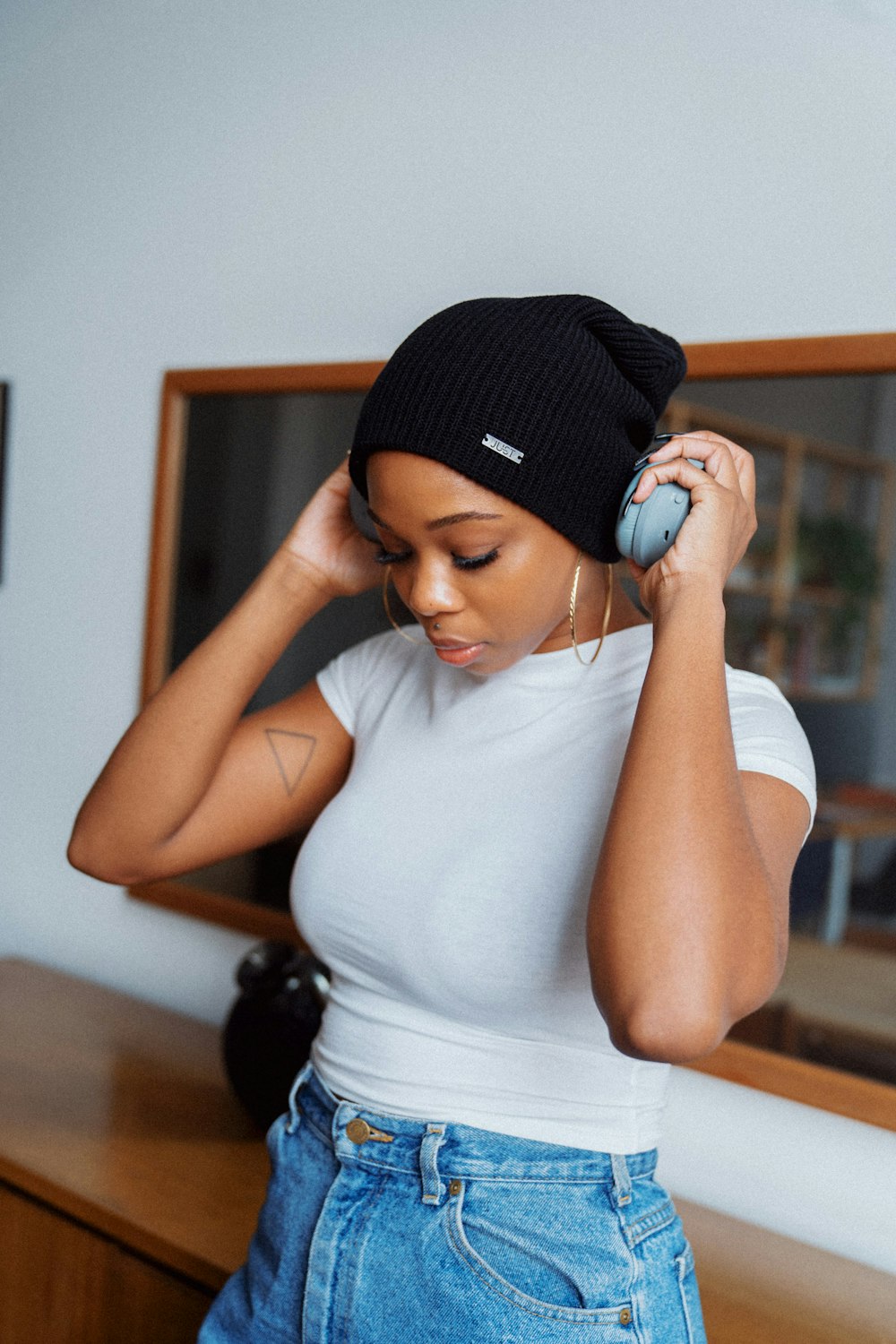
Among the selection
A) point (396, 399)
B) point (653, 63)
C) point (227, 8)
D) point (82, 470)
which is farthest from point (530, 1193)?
point (227, 8)

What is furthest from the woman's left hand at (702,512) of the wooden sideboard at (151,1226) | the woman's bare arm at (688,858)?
the wooden sideboard at (151,1226)

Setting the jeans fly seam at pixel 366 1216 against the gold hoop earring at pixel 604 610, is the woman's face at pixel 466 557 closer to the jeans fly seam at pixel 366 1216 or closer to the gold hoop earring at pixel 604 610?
the gold hoop earring at pixel 604 610

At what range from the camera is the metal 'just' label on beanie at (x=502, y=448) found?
101 cm

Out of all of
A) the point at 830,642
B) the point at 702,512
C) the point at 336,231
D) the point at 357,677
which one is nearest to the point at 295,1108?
the point at 357,677

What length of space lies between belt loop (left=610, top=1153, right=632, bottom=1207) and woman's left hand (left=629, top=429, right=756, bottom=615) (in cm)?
46

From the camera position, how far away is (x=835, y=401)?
5.25 ft

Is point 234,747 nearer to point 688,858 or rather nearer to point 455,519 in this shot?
point 455,519

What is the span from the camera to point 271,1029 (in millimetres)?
1792

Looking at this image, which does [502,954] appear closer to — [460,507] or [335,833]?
[335,833]

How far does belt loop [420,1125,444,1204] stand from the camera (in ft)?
3.34

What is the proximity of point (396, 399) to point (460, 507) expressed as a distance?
111 mm

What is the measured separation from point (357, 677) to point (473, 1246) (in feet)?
1.99

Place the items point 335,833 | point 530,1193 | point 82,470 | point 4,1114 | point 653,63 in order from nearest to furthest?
point 530,1193, point 335,833, point 653,63, point 4,1114, point 82,470

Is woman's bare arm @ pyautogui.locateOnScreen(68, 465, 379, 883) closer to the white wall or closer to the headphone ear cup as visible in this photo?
the headphone ear cup
